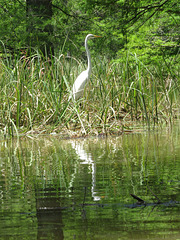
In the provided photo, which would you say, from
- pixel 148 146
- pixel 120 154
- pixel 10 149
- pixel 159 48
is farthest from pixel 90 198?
pixel 159 48

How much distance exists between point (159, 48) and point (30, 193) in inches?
353

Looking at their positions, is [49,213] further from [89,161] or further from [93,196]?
[89,161]

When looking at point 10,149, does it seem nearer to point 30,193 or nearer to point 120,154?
point 120,154

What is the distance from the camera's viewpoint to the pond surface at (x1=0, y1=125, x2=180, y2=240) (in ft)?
4.20

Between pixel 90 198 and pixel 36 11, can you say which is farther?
pixel 36 11

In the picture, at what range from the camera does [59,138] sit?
509cm

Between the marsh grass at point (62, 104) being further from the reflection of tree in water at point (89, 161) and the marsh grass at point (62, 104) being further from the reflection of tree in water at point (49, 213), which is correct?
the reflection of tree in water at point (49, 213)

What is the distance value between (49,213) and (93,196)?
294 millimetres

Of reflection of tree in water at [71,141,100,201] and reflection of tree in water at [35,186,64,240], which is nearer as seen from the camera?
reflection of tree in water at [35,186,64,240]

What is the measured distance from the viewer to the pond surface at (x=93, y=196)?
128cm

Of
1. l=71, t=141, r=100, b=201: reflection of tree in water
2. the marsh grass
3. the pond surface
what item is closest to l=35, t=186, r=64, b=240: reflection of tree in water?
the pond surface

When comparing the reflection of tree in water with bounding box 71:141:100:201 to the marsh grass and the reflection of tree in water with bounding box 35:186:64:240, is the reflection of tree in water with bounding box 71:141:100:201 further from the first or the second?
the marsh grass

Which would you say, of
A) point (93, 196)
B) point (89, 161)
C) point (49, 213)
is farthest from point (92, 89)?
point (49, 213)

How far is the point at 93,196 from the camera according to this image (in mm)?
1754
